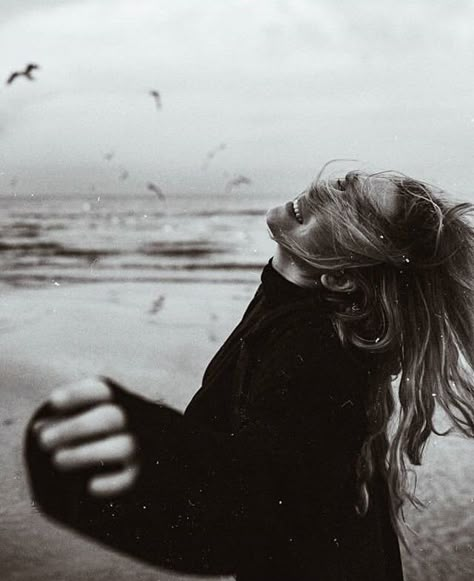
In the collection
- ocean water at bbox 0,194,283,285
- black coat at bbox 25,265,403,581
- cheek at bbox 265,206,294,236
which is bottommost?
ocean water at bbox 0,194,283,285

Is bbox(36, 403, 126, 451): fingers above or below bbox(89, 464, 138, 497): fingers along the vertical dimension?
above

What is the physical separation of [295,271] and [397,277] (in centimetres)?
17

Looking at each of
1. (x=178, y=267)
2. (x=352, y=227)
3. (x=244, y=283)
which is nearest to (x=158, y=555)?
(x=352, y=227)

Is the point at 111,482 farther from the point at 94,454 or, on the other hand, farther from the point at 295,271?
the point at 295,271

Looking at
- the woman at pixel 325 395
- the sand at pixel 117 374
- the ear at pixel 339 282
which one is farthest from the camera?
the sand at pixel 117 374

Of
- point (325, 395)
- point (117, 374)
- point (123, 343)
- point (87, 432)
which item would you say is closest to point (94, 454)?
point (87, 432)

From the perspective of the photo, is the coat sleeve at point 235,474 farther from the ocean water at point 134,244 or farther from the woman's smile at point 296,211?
the ocean water at point 134,244

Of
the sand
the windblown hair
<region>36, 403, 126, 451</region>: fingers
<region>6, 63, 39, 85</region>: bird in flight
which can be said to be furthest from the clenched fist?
<region>6, 63, 39, 85</region>: bird in flight

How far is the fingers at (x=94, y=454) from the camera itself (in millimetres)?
677

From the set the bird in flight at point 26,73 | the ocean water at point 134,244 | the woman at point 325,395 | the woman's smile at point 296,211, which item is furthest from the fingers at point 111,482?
the ocean water at point 134,244

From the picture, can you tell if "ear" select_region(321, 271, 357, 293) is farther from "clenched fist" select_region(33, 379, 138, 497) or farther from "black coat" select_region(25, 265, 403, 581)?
"clenched fist" select_region(33, 379, 138, 497)

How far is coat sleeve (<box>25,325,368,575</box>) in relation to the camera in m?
0.79

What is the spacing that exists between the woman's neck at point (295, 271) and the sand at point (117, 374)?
1086 mm

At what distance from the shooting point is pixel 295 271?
129 cm
